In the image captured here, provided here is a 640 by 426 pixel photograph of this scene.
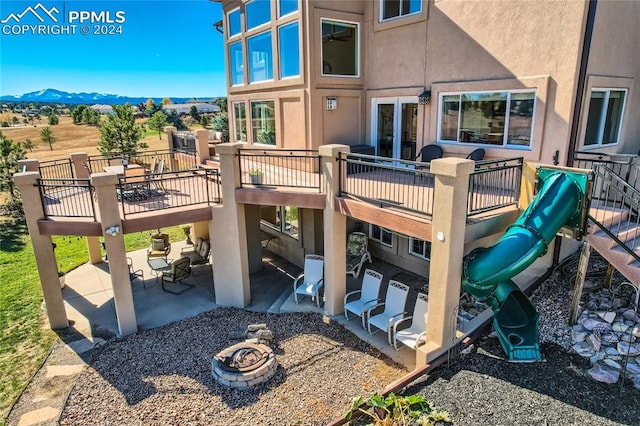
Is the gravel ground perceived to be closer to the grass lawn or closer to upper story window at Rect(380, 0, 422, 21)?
the grass lawn

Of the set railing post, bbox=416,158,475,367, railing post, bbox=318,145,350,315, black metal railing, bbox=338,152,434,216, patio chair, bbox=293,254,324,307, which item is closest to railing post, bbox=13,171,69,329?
patio chair, bbox=293,254,324,307

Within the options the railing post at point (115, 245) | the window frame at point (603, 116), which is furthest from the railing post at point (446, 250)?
the railing post at point (115, 245)

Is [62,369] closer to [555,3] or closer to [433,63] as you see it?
[433,63]

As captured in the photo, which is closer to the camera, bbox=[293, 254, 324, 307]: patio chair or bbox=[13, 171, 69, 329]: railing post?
bbox=[13, 171, 69, 329]: railing post

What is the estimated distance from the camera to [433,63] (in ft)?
36.4

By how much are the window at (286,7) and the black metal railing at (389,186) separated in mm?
5668

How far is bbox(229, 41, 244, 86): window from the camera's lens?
1648 centimetres

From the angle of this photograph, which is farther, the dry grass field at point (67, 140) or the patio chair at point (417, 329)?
the dry grass field at point (67, 140)

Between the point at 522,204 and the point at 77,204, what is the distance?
12.1 m

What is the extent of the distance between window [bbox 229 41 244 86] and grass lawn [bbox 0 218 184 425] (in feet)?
25.4

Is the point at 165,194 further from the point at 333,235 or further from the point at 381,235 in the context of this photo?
the point at 381,235

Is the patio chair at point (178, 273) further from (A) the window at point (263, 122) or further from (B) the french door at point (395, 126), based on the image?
(B) the french door at point (395, 126)

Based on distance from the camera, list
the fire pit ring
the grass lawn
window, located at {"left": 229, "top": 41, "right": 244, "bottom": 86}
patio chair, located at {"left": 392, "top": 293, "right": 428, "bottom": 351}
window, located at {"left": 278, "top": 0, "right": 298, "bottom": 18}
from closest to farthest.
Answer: the fire pit ring, patio chair, located at {"left": 392, "top": 293, "right": 428, "bottom": 351}, the grass lawn, window, located at {"left": 278, "top": 0, "right": 298, "bottom": 18}, window, located at {"left": 229, "top": 41, "right": 244, "bottom": 86}

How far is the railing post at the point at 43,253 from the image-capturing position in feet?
32.6
